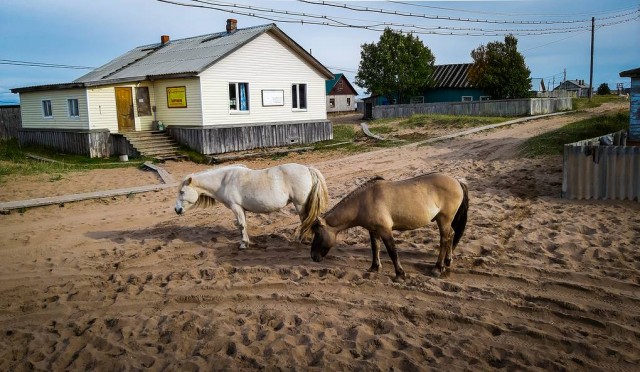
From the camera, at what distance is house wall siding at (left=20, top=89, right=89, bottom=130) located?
23.8 metres

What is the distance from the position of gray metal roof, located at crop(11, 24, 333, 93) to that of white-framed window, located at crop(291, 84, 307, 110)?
4.88 feet

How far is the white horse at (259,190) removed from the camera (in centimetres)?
875

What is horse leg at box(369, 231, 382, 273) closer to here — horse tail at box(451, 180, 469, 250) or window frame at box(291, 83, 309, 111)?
horse tail at box(451, 180, 469, 250)

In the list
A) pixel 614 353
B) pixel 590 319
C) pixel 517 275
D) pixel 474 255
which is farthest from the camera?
pixel 474 255

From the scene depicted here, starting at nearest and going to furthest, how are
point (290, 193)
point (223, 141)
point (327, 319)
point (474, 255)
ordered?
point (327, 319), point (474, 255), point (290, 193), point (223, 141)

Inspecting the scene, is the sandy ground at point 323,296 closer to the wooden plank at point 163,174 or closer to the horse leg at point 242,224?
the horse leg at point 242,224

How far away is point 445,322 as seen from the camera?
572 centimetres

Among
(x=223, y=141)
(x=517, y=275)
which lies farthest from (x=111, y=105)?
(x=517, y=275)

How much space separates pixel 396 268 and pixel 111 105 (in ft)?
70.0

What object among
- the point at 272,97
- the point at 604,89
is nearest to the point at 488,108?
the point at 272,97

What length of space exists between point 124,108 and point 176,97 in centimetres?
276

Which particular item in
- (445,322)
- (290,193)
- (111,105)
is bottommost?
(445,322)

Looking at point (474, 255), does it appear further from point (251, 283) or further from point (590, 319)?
point (251, 283)

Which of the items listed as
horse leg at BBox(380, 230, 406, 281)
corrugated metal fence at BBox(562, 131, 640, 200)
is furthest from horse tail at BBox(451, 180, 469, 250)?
A: corrugated metal fence at BBox(562, 131, 640, 200)
